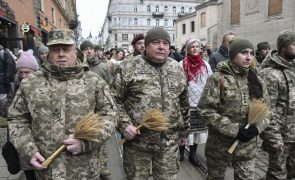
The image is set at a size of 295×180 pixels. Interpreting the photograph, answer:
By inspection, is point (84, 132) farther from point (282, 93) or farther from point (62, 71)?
point (282, 93)

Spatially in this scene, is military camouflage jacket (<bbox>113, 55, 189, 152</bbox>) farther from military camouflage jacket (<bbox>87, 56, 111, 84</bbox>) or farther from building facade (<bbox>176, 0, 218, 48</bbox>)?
building facade (<bbox>176, 0, 218, 48</bbox>)

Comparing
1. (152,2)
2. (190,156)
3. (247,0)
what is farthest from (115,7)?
(190,156)

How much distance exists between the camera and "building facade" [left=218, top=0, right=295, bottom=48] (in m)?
22.8

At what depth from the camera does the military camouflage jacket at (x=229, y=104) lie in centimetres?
364

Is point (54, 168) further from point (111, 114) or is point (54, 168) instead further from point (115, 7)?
point (115, 7)

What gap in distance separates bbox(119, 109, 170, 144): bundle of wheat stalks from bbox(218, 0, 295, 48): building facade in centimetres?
2111

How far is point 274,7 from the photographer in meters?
23.8

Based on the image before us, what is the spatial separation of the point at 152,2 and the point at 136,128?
92779 mm

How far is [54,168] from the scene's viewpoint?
2.75 metres

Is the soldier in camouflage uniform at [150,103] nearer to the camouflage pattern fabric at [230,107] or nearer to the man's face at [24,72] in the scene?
the camouflage pattern fabric at [230,107]

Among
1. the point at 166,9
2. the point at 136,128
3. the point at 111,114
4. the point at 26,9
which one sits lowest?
the point at 136,128

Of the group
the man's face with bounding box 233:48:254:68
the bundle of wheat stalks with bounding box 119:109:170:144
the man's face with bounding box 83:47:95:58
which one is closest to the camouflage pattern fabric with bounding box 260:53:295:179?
the man's face with bounding box 233:48:254:68

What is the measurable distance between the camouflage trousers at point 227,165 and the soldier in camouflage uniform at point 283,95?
1.64ft

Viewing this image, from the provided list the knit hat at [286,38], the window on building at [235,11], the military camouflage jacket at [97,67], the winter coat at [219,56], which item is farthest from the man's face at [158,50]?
the window on building at [235,11]
